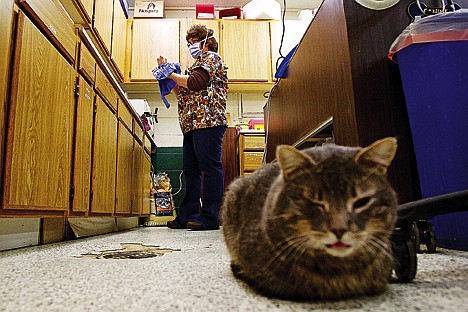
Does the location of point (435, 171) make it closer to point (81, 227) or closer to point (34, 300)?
point (34, 300)

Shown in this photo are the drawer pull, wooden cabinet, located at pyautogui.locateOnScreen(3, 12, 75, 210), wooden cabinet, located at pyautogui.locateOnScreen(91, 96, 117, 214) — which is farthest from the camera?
wooden cabinet, located at pyautogui.locateOnScreen(91, 96, 117, 214)

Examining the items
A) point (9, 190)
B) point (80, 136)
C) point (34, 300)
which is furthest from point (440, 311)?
point (80, 136)

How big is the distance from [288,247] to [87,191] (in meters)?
1.56

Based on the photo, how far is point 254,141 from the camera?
12.2ft

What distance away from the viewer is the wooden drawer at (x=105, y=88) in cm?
209

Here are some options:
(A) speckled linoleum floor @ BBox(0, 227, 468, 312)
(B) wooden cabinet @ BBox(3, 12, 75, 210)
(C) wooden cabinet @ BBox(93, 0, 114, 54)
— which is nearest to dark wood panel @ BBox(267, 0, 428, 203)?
(A) speckled linoleum floor @ BBox(0, 227, 468, 312)

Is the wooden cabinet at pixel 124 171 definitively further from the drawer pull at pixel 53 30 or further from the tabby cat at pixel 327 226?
the tabby cat at pixel 327 226

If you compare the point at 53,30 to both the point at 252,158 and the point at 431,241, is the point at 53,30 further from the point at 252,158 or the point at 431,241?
the point at 252,158

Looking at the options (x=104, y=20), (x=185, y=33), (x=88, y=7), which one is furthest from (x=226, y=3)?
(x=88, y=7)

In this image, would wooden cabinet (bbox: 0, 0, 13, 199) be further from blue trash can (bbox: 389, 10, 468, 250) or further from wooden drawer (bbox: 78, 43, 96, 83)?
blue trash can (bbox: 389, 10, 468, 250)

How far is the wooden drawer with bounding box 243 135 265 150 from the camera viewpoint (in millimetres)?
3707

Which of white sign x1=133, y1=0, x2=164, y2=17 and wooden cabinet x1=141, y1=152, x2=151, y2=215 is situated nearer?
wooden cabinet x1=141, y1=152, x2=151, y2=215

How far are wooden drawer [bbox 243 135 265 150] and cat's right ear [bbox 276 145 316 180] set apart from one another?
123 inches

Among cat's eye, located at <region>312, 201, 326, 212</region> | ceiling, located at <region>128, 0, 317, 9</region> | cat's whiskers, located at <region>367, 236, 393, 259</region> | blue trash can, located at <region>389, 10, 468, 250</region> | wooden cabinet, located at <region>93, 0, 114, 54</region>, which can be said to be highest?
ceiling, located at <region>128, 0, 317, 9</region>
